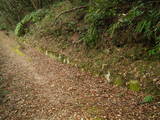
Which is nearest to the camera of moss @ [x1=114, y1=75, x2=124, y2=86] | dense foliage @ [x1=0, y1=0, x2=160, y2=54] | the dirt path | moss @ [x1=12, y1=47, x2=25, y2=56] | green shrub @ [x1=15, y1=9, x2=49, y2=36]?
the dirt path

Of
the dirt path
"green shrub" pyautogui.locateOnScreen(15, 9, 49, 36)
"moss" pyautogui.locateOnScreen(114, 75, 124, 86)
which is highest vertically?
"green shrub" pyautogui.locateOnScreen(15, 9, 49, 36)

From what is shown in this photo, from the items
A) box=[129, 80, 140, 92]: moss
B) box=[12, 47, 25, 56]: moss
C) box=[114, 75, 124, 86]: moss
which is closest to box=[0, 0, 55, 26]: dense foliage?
box=[12, 47, 25, 56]: moss

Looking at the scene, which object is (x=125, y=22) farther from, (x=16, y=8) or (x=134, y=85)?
(x=16, y=8)

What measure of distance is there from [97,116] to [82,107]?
2.18 feet

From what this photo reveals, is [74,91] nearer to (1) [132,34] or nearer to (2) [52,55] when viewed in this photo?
(1) [132,34]

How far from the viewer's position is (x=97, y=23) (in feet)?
22.9

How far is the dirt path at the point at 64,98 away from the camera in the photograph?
414 centimetres

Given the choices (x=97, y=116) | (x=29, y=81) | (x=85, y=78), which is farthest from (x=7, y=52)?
(x=97, y=116)

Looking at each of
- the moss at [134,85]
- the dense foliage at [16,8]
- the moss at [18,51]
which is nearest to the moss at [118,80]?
the moss at [134,85]

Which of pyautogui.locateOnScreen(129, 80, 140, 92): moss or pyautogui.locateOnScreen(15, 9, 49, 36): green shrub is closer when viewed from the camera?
pyautogui.locateOnScreen(129, 80, 140, 92): moss

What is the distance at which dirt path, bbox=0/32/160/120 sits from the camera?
414 centimetres

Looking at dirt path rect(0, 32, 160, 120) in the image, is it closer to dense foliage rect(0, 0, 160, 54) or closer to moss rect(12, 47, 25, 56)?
dense foliage rect(0, 0, 160, 54)

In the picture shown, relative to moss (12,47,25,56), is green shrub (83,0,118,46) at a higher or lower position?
higher

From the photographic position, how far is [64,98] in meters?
5.22
